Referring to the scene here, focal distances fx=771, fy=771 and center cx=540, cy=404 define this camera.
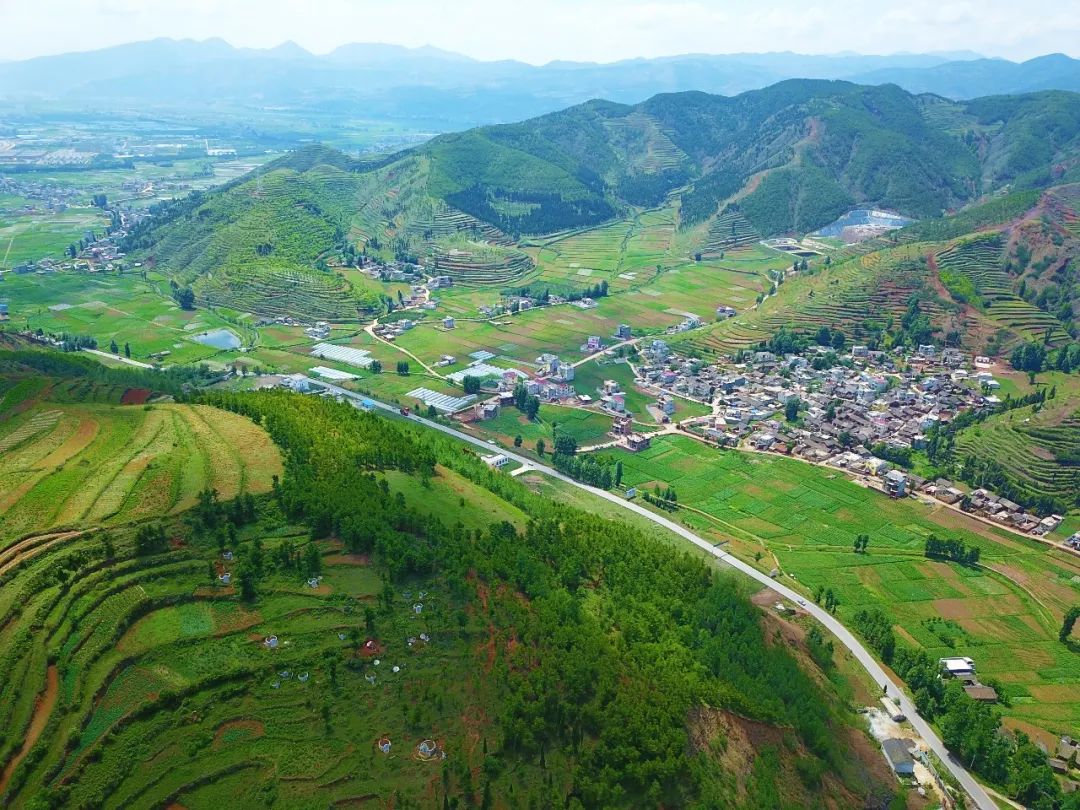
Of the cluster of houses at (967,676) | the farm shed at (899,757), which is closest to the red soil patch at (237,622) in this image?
the farm shed at (899,757)

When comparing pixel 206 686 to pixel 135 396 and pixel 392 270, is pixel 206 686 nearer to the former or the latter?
pixel 135 396

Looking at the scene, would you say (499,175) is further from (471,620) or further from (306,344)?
(471,620)

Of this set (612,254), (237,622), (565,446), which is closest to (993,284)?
(612,254)

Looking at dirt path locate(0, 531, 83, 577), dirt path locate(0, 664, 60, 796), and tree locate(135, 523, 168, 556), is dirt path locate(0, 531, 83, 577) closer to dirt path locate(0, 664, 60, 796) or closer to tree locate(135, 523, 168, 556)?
tree locate(135, 523, 168, 556)

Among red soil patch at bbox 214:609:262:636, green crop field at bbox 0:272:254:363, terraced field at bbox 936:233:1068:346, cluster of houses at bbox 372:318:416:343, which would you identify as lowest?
green crop field at bbox 0:272:254:363

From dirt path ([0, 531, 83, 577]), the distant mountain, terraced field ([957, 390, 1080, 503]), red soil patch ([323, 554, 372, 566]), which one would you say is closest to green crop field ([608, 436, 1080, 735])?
terraced field ([957, 390, 1080, 503])

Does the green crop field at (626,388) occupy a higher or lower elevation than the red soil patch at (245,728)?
lower

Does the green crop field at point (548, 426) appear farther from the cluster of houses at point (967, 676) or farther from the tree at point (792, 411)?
the cluster of houses at point (967, 676)
